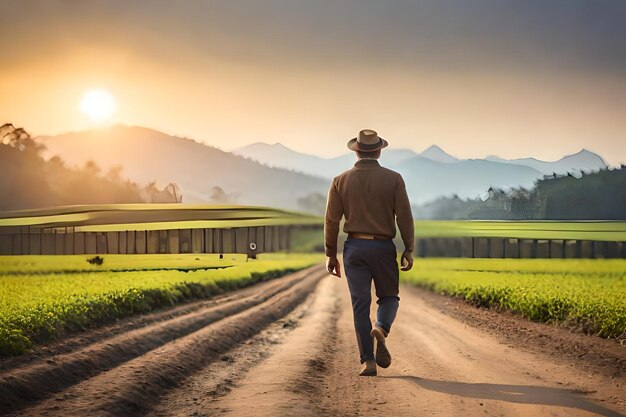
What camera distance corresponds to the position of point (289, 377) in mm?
8070

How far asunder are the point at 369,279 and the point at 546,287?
357 inches

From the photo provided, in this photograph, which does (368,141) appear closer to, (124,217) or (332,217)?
(332,217)

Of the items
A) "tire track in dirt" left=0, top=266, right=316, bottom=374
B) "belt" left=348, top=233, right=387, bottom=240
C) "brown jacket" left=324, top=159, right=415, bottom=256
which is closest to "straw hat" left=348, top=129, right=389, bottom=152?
"brown jacket" left=324, top=159, right=415, bottom=256

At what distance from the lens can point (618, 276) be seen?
60.0 feet

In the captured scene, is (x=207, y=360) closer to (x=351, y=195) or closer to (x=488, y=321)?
(x=351, y=195)

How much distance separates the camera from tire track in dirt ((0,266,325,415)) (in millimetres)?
7242

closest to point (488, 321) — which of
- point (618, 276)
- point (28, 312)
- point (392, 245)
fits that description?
point (618, 276)

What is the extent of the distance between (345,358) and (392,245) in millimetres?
2355

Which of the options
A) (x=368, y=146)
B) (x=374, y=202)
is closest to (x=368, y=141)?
(x=368, y=146)

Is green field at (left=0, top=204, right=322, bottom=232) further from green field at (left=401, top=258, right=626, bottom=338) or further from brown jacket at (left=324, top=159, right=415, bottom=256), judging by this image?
brown jacket at (left=324, top=159, right=415, bottom=256)

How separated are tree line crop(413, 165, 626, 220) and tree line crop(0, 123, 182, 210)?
7.23m

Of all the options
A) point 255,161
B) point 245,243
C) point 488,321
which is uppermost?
point 255,161

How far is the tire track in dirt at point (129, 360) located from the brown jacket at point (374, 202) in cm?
264

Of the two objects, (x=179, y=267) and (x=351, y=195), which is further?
(x=179, y=267)
